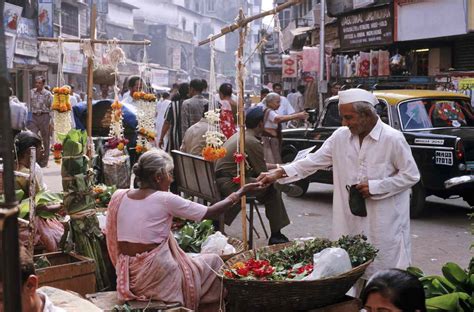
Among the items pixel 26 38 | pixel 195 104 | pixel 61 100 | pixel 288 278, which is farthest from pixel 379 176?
pixel 26 38

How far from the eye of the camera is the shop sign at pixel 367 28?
17328 millimetres

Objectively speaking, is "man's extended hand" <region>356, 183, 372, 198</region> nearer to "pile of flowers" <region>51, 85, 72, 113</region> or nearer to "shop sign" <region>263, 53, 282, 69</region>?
"pile of flowers" <region>51, 85, 72, 113</region>

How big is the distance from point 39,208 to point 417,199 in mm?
5778

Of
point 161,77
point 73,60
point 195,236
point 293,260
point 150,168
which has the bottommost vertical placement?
point 195,236

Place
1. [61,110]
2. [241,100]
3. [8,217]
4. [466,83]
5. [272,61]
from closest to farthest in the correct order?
[8,217]
[241,100]
[61,110]
[466,83]
[272,61]

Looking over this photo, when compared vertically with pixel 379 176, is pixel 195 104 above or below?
above

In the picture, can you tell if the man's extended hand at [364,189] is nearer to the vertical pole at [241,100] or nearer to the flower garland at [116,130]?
the vertical pole at [241,100]


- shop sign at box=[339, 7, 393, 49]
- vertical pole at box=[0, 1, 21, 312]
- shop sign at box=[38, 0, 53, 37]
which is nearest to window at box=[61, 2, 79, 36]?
shop sign at box=[38, 0, 53, 37]

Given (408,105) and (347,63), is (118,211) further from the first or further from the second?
(347,63)

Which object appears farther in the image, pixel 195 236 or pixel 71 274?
pixel 195 236

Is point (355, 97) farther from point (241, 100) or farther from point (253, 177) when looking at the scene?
point (253, 177)

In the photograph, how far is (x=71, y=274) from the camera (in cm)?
493

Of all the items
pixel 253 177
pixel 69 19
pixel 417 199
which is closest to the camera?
pixel 253 177

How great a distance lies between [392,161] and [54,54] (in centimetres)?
2878
